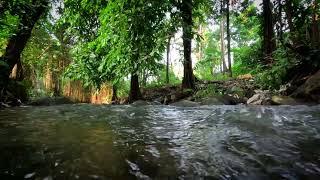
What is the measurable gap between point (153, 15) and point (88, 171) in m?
6.21

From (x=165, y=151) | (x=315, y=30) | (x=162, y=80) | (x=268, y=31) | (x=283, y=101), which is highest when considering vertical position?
(x=268, y=31)

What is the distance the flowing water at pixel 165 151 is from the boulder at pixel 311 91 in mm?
2747

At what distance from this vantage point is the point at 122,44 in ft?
26.3

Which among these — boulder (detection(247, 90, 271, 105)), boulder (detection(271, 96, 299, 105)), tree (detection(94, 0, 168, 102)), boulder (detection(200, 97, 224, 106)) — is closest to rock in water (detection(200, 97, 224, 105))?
boulder (detection(200, 97, 224, 106))

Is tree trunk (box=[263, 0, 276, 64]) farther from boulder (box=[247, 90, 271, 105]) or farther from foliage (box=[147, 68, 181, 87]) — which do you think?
foliage (box=[147, 68, 181, 87])

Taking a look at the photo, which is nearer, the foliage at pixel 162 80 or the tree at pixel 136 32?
the tree at pixel 136 32

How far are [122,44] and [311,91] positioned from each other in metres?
4.31

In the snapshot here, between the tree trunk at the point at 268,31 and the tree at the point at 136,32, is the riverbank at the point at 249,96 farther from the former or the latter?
the tree trunk at the point at 268,31

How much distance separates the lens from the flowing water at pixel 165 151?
227 centimetres

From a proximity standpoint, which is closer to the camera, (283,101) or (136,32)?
(283,101)

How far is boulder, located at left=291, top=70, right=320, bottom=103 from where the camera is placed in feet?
22.2

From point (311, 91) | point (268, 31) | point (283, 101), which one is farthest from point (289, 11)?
point (283, 101)

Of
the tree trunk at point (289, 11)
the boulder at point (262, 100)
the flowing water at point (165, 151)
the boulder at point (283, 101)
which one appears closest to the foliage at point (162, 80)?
the tree trunk at point (289, 11)

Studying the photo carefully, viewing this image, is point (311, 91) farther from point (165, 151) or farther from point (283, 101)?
point (165, 151)
